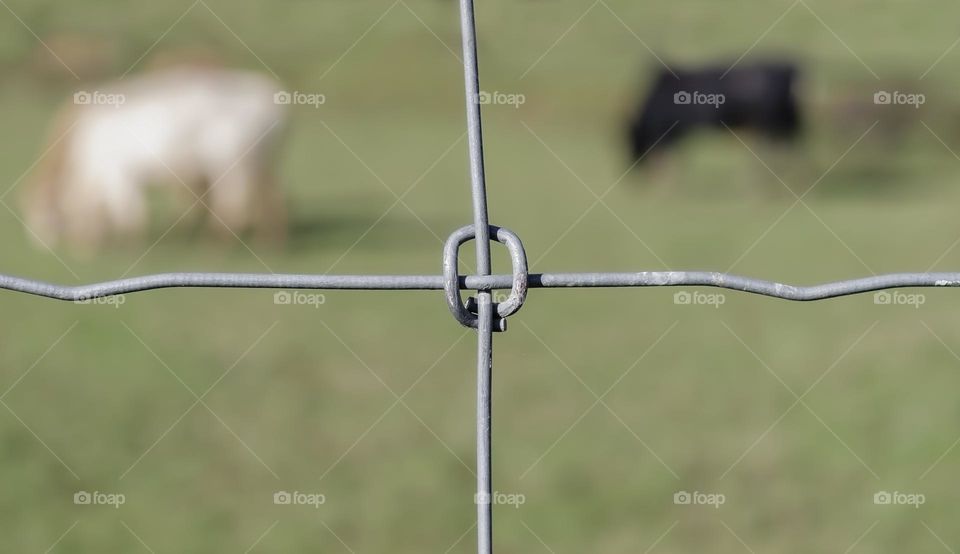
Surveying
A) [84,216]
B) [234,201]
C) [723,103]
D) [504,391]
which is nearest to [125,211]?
[84,216]

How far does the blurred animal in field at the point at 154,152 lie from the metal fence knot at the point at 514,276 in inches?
223

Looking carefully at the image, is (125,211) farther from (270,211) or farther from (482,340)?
(482,340)

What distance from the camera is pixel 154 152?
245 inches

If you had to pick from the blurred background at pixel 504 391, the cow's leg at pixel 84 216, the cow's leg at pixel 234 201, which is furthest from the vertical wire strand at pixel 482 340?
the cow's leg at pixel 234 201

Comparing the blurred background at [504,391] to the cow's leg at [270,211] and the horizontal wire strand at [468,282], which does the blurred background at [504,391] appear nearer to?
the cow's leg at [270,211]

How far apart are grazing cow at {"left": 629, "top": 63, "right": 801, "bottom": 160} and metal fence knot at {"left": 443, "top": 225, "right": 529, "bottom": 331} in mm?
10354

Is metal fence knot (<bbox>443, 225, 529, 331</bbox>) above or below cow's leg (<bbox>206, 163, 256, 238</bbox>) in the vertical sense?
below

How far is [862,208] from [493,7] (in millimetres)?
15852

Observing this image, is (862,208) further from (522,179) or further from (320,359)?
(320,359)

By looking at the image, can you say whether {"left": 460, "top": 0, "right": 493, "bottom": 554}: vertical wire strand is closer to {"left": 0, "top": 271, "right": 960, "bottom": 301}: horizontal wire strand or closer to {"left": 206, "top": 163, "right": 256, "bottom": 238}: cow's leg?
{"left": 0, "top": 271, "right": 960, "bottom": 301}: horizontal wire strand

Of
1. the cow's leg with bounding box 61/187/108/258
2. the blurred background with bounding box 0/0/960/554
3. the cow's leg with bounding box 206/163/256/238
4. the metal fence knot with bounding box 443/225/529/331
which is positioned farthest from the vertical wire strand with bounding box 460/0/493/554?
the cow's leg with bounding box 206/163/256/238

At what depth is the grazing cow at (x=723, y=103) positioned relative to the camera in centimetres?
1115

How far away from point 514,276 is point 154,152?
19.1 feet

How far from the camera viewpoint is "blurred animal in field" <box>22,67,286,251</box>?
6.23m
